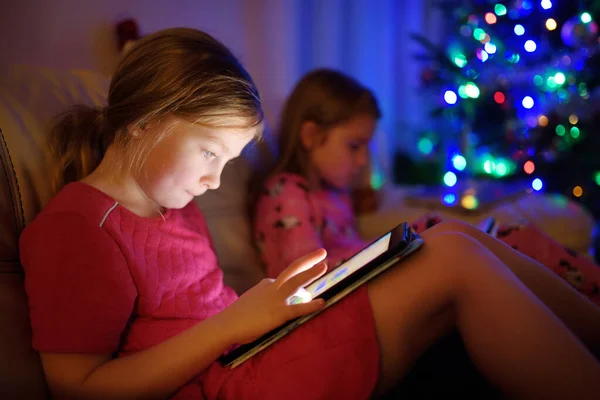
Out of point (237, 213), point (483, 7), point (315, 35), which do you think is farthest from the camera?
point (315, 35)

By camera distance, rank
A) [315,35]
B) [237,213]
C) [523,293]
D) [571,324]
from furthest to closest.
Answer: [315,35]
[237,213]
[571,324]
[523,293]

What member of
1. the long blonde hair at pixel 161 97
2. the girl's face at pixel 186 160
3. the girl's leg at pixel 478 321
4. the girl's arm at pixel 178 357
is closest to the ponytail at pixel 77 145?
the long blonde hair at pixel 161 97

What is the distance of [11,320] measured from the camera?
801mm

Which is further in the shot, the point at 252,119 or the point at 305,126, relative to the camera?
the point at 305,126

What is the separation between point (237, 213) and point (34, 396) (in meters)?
0.70

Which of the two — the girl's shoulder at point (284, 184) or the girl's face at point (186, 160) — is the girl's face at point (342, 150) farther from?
the girl's face at point (186, 160)

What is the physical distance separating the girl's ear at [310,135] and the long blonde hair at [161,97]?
0.58 m

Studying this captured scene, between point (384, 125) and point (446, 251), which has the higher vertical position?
point (446, 251)

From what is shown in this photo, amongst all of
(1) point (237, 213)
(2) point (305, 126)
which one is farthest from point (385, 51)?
(1) point (237, 213)

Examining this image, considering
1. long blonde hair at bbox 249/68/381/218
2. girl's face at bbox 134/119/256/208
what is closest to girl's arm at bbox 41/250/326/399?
girl's face at bbox 134/119/256/208

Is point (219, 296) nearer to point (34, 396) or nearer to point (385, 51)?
point (34, 396)

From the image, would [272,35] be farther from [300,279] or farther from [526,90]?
[300,279]

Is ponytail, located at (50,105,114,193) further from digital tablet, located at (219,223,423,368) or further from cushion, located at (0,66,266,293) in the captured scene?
digital tablet, located at (219,223,423,368)

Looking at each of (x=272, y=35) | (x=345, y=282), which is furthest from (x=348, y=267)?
(x=272, y=35)
